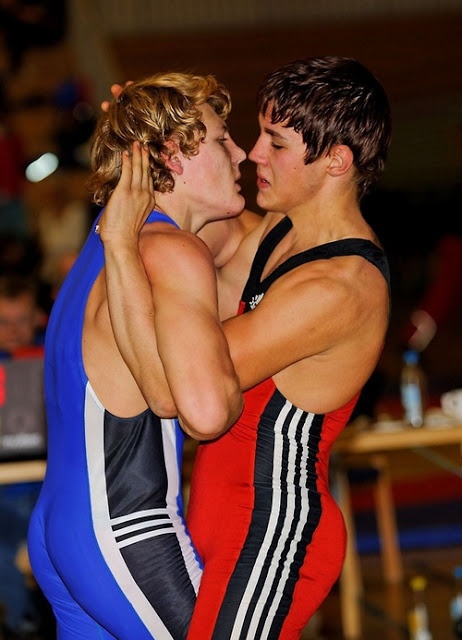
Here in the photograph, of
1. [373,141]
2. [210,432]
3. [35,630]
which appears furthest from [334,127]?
[35,630]

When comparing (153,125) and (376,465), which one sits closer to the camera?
(153,125)

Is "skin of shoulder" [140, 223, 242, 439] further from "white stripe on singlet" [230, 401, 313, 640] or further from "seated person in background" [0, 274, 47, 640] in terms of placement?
"seated person in background" [0, 274, 47, 640]

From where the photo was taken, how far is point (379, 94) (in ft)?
6.74

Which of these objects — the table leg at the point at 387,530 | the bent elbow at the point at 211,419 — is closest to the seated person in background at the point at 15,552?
the table leg at the point at 387,530

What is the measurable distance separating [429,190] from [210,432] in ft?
38.3

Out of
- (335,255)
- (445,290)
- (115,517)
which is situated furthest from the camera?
(445,290)

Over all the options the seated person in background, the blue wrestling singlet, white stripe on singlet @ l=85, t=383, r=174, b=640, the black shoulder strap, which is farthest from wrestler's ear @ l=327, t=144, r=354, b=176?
the seated person in background

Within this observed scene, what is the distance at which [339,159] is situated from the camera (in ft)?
6.72

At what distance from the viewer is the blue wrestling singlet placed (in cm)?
191

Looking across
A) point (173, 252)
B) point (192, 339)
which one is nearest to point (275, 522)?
point (192, 339)

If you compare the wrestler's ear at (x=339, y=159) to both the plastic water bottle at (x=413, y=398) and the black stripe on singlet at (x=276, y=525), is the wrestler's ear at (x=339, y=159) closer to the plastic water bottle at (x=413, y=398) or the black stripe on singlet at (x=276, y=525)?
the black stripe on singlet at (x=276, y=525)

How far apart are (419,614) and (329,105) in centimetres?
314

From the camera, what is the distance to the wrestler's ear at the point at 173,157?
200 cm

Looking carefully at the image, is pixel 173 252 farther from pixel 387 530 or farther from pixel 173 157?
pixel 387 530
